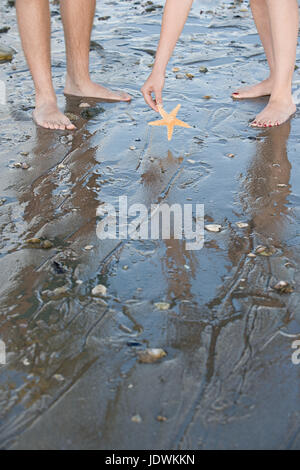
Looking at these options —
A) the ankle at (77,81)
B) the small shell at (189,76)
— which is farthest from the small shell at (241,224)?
the small shell at (189,76)

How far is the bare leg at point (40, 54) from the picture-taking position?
3.78 meters

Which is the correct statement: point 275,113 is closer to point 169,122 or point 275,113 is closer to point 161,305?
point 169,122

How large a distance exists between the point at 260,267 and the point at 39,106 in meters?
2.24

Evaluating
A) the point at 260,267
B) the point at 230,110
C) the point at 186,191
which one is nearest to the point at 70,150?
the point at 186,191

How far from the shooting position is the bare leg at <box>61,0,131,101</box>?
13.6 ft

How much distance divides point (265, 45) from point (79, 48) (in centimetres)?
139

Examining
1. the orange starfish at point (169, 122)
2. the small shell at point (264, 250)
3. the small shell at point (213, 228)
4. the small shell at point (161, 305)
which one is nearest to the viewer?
the small shell at point (161, 305)

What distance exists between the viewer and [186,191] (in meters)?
3.04

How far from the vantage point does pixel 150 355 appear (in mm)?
1931

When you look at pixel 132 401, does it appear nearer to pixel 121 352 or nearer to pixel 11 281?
pixel 121 352

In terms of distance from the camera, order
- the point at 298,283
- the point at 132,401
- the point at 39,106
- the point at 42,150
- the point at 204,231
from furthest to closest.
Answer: the point at 39,106 → the point at 42,150 → the point at 204,231 → the point at 298,283 → the point at 132,401

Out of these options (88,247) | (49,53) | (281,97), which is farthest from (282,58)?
(88,247)

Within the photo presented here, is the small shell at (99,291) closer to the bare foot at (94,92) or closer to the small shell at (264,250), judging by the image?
the small shell at (264,250)

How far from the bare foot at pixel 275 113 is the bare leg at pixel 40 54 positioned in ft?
4.12
